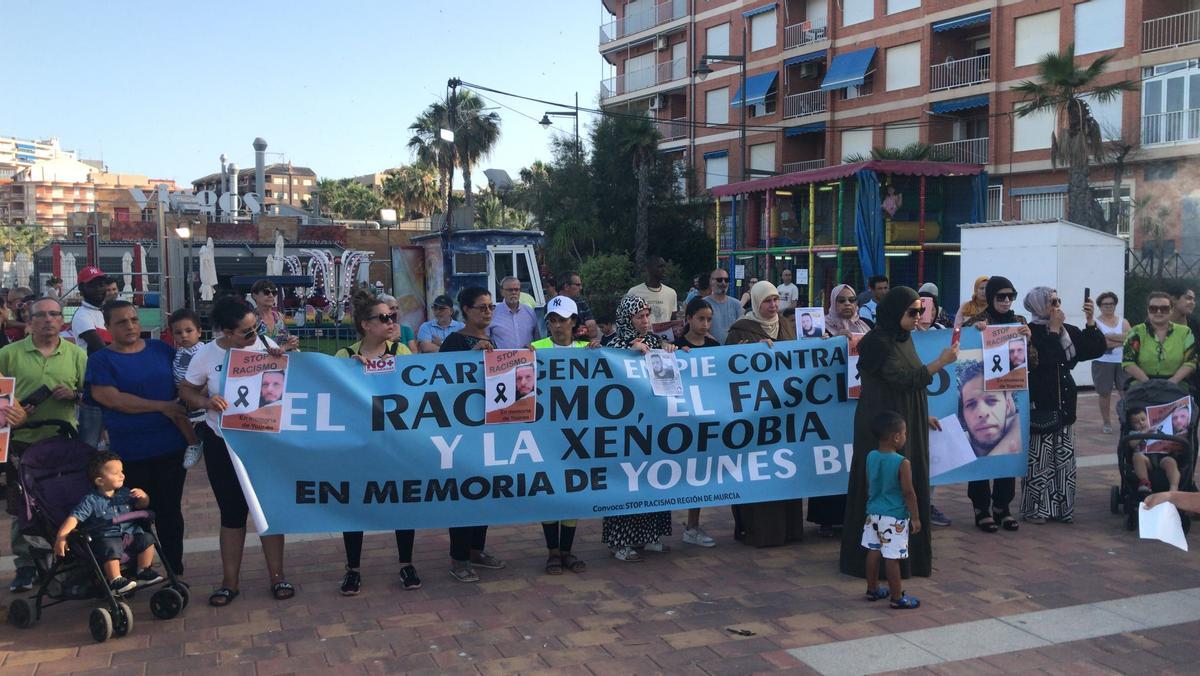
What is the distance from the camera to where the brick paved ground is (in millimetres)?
4742

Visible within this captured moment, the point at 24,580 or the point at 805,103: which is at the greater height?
the point at 805,103

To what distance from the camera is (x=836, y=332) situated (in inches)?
287

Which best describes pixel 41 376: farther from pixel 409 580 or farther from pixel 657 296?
pixel 657 296

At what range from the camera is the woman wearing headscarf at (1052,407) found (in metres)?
7.31

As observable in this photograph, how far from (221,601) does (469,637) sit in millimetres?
1529

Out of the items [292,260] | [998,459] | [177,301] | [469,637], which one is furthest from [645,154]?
[469,637]

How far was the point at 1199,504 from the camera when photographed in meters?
3.86

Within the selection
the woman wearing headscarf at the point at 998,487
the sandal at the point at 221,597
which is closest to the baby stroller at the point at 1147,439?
the woman wearing headscarf at the point at 998,487

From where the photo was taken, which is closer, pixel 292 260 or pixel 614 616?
pixel 614 616

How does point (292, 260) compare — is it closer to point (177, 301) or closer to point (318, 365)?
point (177, 301)

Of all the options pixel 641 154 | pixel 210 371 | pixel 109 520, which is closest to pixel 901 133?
pixel 641 154

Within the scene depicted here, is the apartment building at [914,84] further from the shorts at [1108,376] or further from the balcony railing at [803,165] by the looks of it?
the shorts at [1108,376]

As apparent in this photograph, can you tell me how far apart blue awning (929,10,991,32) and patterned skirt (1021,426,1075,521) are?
3035 centimetres

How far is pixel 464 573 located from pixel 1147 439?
4.82 meters
